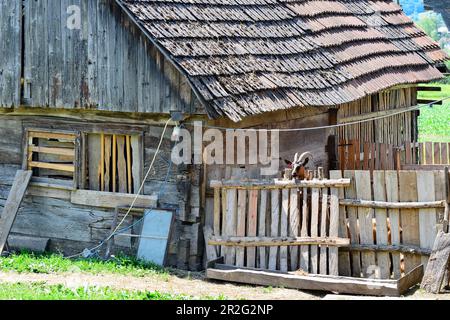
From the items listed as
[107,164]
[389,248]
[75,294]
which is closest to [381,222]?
[389,248]

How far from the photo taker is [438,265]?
37.0ft

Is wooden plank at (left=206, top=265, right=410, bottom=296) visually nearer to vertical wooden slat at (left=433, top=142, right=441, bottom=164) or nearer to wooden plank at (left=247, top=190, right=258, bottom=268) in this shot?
wooden plank at (left=247, top=190, right=258, bottom=268)

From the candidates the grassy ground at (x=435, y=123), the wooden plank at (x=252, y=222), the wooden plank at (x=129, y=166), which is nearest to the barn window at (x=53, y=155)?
the wooden plank at (x=129, y=166)

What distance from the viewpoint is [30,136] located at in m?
14.8

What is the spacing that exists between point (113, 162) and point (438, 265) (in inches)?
199

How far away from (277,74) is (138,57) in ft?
7.17

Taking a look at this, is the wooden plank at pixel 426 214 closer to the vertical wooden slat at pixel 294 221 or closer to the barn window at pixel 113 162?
the vertical wooden slat at pixel 294 221

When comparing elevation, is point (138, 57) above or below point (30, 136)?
above

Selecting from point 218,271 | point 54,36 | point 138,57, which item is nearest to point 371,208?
point 218,271

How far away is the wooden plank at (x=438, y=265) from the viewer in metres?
11.2

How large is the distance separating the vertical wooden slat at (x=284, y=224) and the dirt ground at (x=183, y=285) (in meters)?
0.57
